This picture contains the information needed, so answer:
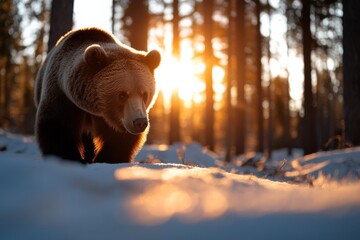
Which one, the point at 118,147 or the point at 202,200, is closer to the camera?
the point at 202,200

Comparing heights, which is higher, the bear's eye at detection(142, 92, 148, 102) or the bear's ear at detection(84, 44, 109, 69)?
the bear's ear at detection(84, 44, 109, 69)

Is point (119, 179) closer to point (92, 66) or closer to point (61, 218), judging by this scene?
point (61, 218)

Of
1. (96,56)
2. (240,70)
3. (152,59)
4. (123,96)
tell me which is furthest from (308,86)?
(96,56)

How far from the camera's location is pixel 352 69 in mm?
8555

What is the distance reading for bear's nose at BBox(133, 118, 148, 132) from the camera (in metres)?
4.12

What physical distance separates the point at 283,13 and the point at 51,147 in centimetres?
2270

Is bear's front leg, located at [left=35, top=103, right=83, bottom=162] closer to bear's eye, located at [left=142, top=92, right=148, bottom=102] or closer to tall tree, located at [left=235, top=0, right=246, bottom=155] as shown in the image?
bear's eye, located at [left=142, top=92, right=148, bottom=102]

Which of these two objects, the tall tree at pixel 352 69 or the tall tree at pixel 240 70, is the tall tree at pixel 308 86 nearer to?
the tall tree at pixel 240 70

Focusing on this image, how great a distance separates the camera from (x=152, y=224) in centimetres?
102

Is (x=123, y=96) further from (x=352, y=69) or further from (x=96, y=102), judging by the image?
(x=352, y=69)

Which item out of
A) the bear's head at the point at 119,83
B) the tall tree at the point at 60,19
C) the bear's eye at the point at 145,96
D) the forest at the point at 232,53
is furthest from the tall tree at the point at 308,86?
the bear's eye at the point at 145,96

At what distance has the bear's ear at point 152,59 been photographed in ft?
16.3

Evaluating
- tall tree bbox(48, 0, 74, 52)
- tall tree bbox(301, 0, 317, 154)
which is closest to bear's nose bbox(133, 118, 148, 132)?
tall tree bbox(48, 0, 74, 52)

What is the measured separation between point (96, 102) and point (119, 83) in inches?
16.3
